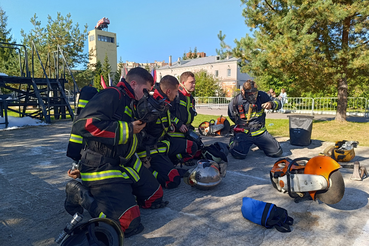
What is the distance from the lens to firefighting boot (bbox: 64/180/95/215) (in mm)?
2562

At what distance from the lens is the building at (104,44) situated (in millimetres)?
60697

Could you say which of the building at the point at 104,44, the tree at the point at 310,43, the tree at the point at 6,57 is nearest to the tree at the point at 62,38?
the tree at the point at 6,57

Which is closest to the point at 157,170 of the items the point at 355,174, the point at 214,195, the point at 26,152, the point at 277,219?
the point at 214,195

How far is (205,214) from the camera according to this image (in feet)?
9.83

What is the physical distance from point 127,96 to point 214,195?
1813 millimetres

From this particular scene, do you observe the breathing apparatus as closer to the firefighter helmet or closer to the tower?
the firefighter helmet

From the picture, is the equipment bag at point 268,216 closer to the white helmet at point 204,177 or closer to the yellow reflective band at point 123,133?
the white helmet at point 204,177

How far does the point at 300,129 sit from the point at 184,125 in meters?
3.33

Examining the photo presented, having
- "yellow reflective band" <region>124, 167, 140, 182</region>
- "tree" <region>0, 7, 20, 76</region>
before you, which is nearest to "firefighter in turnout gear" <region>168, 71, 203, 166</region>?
"yellow reflective band" <region>124, 167, 140, 182</region>

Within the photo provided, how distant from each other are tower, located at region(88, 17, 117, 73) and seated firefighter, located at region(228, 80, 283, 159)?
196ft

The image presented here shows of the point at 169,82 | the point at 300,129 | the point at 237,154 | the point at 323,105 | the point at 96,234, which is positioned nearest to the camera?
the point at 96,234

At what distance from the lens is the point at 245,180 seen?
412 cm

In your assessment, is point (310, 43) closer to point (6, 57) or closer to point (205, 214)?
point (205, 214)

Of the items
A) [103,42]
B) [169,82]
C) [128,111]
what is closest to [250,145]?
[169,82]
